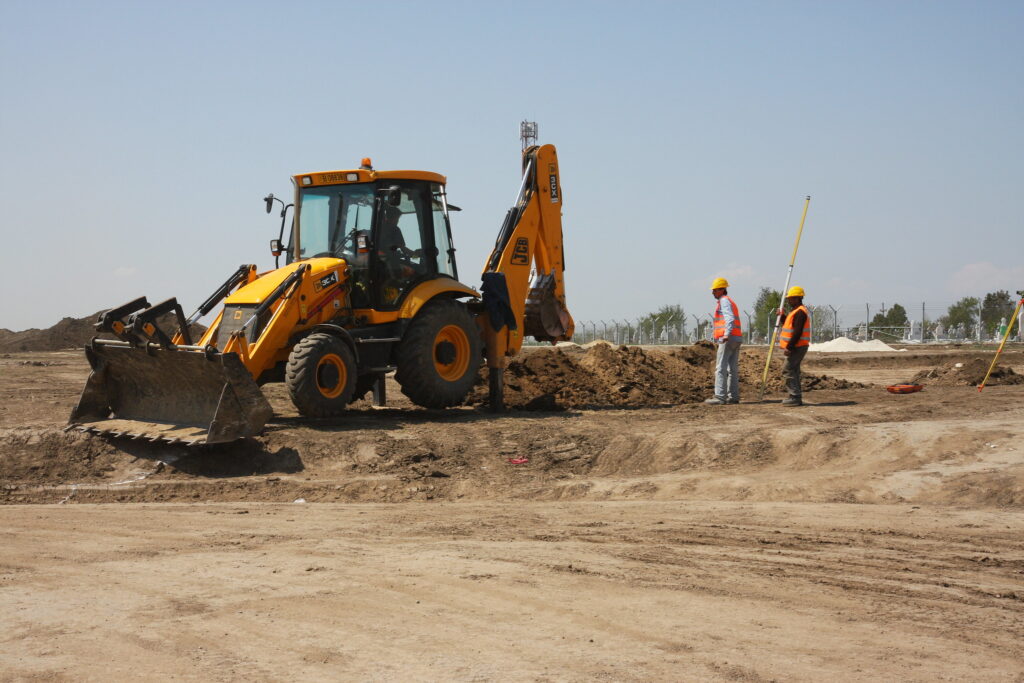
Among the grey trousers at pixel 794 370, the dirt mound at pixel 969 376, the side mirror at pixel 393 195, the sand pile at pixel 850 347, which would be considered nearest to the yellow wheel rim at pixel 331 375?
the side mirror at pixel 393 195

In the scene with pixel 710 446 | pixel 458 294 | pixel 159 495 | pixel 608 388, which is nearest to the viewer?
pixel 159 495

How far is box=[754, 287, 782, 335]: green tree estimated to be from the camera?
45.7 meters

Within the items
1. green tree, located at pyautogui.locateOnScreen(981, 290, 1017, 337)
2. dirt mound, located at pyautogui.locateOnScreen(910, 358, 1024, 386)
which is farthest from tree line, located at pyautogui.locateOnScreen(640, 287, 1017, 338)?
dirt mound, located at pyautogui.locateOnScreen(910, 358, 1024, 386)

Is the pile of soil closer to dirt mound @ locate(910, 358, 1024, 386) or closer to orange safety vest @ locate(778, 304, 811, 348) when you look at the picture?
dirt mound @ locate(910, 358, 1024, 386)

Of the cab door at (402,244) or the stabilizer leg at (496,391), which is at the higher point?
the cab door at (402,244)

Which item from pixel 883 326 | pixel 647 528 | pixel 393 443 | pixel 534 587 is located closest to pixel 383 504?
pixel 393 443

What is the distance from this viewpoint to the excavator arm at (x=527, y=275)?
1352cm

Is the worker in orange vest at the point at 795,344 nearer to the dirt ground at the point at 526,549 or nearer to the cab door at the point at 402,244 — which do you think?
the dirt ground at the point at 526,549

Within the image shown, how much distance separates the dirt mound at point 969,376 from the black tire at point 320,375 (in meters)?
11.7

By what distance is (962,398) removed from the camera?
13.9 m

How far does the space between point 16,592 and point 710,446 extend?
21.4ft

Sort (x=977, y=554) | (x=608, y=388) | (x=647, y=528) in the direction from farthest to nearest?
1. (x=608, y=388)
2. (x=647, y=528)
3. (x=977, y=554)

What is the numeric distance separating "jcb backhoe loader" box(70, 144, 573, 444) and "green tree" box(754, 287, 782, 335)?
2780 centimetres

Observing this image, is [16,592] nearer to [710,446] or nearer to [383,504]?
[383,504]
